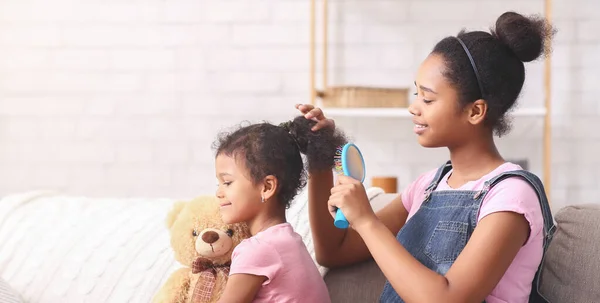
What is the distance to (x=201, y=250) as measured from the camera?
5.08 ft

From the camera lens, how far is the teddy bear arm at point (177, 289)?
1586 mm

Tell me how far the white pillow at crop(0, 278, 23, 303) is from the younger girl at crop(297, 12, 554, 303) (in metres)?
0.78

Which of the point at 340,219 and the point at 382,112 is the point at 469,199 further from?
the point at 382,112

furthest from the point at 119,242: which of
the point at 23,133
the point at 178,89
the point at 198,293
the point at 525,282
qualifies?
the point at 23,133

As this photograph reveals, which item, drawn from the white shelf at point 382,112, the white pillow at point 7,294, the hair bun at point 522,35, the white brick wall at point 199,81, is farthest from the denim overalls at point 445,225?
the white brick wall at point 199,81

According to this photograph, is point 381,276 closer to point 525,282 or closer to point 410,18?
point 525,282

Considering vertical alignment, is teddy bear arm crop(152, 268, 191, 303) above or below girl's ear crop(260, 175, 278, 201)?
below

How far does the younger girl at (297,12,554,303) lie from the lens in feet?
4.13

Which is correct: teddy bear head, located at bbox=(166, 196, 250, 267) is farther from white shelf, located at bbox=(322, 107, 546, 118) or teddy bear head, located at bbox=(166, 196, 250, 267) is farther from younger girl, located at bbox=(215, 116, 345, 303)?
white shelf, located at bbox=(322, 107, 546, 118)

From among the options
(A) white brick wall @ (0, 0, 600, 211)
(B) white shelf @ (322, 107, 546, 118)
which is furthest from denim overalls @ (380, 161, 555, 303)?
(A) white brick wall @ (0, 0, 600, 211)

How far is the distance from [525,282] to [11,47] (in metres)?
3.07

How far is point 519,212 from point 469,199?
0.43 ft

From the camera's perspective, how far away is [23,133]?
382 cm

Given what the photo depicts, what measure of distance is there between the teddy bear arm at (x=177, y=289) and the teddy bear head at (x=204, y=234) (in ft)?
0.08
